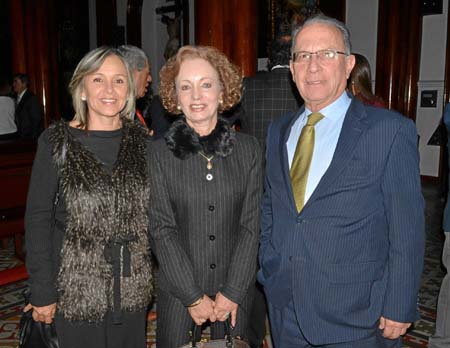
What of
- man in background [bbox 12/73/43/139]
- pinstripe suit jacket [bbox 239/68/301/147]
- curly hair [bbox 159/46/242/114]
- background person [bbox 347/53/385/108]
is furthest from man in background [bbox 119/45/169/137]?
man in background [bbox 12/73/43/139]

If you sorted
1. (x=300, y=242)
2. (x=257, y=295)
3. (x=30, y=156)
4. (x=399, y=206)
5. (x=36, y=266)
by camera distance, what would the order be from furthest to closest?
1. (x=30, y=156)
2. (x=257, y=295)
3. (x=36, y=266)
4. (x=300, y=242)
5. (x=399, y=206)

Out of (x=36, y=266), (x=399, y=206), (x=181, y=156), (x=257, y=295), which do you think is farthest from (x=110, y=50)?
(x=257, y=295)

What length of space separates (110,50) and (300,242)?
44.5 inches

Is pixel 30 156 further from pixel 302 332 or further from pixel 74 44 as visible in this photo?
pixel 74 44

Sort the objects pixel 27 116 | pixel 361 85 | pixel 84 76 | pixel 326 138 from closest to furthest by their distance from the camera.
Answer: pixel 326 138 → pixel 84 76 → pixel 361 85 → pixel 27 116

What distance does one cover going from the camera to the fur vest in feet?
6.39

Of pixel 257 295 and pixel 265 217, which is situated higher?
pixel 265 217

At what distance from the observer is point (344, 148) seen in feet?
5.59

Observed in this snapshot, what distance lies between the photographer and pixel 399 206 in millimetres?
1645

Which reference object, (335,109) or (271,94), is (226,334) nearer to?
(335,109)

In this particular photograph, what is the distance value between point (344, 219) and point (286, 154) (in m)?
0.36

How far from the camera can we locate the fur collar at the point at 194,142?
6.59 feet

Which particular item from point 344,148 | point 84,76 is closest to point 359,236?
point 344,148

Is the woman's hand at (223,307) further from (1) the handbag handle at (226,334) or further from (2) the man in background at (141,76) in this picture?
(2) the man in background at (141,76)
